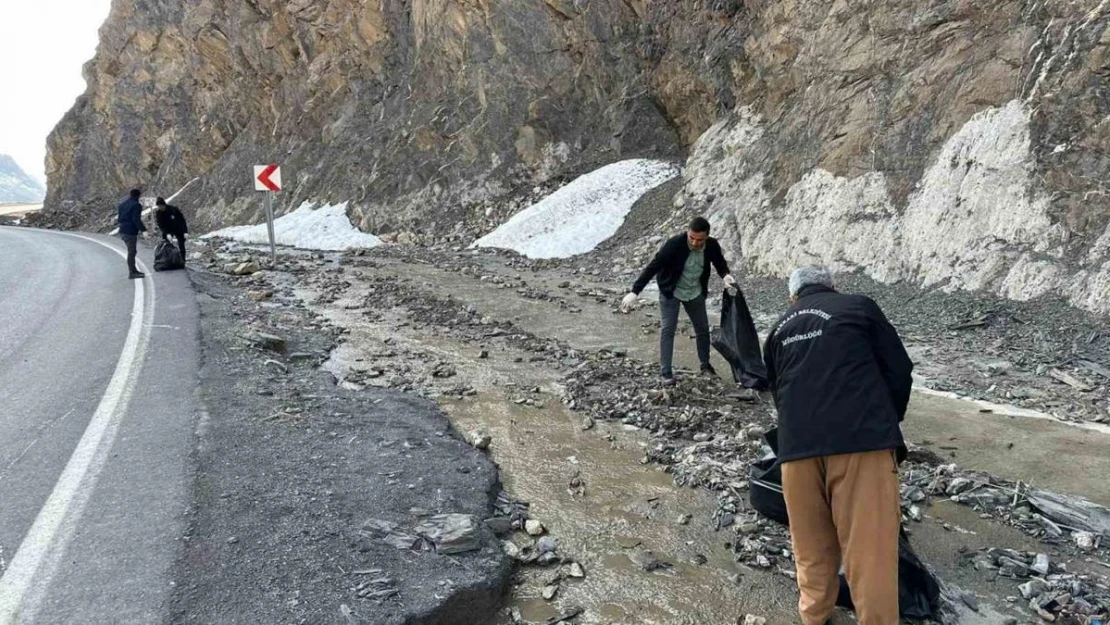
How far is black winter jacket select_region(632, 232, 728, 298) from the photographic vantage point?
22.3 feet

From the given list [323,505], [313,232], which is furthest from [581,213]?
[323,505]

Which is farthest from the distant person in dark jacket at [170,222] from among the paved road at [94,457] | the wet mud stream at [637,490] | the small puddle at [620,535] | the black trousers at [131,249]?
the small puddle at [620,535]

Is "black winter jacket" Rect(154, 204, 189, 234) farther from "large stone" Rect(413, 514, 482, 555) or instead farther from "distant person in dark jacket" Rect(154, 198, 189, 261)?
"large stone" Rect(413, 514, 482, 555)

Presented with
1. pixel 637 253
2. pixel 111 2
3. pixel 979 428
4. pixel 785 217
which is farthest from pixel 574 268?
pixel 111 2

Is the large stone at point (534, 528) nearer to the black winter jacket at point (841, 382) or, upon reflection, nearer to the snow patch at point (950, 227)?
the black winter jacket at point (841, 382)

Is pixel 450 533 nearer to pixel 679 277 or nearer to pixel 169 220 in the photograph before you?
pixel 679 277

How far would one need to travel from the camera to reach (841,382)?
2.97m

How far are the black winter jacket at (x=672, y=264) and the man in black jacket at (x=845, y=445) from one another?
3.64m

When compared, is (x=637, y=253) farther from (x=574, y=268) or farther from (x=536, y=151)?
(x=536, y=151)

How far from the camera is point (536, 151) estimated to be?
21.8m

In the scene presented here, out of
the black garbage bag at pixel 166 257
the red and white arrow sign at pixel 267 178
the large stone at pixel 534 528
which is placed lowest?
the large stone at pixel 534 528

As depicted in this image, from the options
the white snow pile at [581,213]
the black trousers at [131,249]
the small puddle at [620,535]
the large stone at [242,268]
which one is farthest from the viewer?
the white snow pile at [581,213]

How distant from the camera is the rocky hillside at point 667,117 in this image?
9.28 metres

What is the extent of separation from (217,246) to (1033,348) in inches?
823
